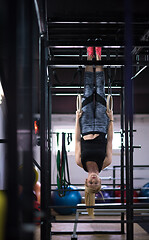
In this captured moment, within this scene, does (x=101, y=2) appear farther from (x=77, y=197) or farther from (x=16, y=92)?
(x=77, y=197)

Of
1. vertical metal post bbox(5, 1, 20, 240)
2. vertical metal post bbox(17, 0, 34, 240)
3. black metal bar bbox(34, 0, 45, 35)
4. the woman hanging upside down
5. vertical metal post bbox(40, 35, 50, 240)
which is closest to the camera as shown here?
vertical metal post bbox(5, 1, 20, 240)

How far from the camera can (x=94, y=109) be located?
357 cm

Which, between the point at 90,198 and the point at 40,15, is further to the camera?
the point at 90,198

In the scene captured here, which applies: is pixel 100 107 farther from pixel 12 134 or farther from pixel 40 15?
pixel 12 134

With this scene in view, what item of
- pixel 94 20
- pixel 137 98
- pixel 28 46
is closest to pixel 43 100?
pixel 94 20

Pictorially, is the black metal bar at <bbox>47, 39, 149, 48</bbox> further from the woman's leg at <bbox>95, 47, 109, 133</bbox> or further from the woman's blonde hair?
the woman's blonde hair

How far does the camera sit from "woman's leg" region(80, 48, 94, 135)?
351cm

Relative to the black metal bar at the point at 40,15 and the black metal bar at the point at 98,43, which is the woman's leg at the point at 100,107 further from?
the black metal bar at the point at 40,15

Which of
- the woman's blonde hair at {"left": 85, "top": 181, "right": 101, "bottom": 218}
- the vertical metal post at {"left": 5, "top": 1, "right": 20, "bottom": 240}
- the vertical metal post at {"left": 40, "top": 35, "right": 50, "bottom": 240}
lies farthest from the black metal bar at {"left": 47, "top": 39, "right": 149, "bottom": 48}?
the vertical metal post at {"left": 5, "top": 1, "right": 20, "bottom": 240}

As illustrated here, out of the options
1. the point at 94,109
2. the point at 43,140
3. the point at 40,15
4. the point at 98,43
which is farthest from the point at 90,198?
the point at 40,15

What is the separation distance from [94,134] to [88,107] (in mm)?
306

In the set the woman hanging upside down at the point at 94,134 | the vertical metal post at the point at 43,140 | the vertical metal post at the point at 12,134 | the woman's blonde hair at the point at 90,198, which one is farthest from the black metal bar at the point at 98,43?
the vertical metal post at the point at 12,134

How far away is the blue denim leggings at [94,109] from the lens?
3.50 metres

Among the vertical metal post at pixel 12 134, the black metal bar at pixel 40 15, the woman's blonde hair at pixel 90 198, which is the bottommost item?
the woman's blonde hair at pixel 90 198
